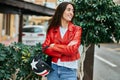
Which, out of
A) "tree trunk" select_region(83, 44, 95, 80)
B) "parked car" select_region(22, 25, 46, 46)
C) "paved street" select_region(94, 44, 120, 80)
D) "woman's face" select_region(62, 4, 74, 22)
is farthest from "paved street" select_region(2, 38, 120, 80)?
"parked car" select_region(22, 25, 46, 46)

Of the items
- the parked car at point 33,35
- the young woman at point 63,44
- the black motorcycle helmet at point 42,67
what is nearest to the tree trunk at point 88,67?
the young woman at point 63,44

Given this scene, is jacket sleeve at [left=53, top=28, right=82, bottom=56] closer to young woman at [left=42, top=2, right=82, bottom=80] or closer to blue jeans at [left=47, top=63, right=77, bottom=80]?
young woman at [left=42, top=2, right=82, bottom=80]

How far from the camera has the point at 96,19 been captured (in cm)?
555

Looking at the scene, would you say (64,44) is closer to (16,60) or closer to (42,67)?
(42,67)

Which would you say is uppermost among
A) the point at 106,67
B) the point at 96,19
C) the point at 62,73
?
the point at 96,19

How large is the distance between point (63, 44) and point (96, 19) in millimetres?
1274

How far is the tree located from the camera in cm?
554

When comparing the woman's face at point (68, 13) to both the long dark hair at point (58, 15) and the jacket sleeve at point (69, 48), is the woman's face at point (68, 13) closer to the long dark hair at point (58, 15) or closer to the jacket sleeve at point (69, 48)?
the long dark hair at point (58, 15)

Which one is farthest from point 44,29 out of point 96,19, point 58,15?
point 58,15

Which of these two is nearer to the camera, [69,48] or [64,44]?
→ [69,48]

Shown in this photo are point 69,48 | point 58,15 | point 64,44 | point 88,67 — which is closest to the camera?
point 69,48

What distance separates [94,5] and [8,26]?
33367mm

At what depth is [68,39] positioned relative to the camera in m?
4.44

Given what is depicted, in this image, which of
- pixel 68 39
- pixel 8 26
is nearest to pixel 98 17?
pixel 68 39
